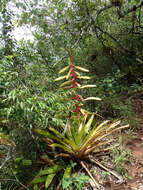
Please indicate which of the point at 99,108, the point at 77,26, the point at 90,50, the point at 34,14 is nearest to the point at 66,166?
the point at 99,108

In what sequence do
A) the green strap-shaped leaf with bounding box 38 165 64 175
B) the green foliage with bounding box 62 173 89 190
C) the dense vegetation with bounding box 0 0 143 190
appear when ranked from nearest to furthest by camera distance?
the dense vegetation with bounding box 0 0 143 190 → the green foliage with bounding box 62 173 89 190 → the green strap-shaped leaf with bounding box 38 165 64 175

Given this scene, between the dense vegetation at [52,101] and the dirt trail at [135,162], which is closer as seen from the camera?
the dense vegetation at [52,101]

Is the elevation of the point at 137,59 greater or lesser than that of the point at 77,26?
lesser

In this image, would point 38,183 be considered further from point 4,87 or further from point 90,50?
point 90,50

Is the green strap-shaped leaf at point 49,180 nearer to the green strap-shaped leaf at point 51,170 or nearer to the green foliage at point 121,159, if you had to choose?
the green strap-shaped leaf at point 51,170

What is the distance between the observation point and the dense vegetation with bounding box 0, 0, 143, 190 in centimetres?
139

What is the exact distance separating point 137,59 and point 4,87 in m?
3.67

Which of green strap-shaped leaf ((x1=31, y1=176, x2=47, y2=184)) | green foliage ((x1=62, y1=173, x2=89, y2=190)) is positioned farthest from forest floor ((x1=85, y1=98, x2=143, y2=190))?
green strap-shaped leaf ((x1=31, y1=176, x2=47, y2=184))

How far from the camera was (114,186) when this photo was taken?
63.1 inches

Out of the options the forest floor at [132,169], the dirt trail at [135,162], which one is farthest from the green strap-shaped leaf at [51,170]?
the dirt trail at [135,162]

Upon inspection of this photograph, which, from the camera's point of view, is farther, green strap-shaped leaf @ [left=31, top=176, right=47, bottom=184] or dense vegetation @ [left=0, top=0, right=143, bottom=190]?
green strap-shaped leaf @ [left=31, top=176, right=47, bottom=184]

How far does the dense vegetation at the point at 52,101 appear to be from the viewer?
1.39 meters

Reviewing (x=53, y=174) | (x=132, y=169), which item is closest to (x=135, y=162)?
(x=132, y=169)

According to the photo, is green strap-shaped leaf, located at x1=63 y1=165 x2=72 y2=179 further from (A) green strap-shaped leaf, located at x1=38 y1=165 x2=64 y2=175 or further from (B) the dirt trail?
(B) the dirt trail
